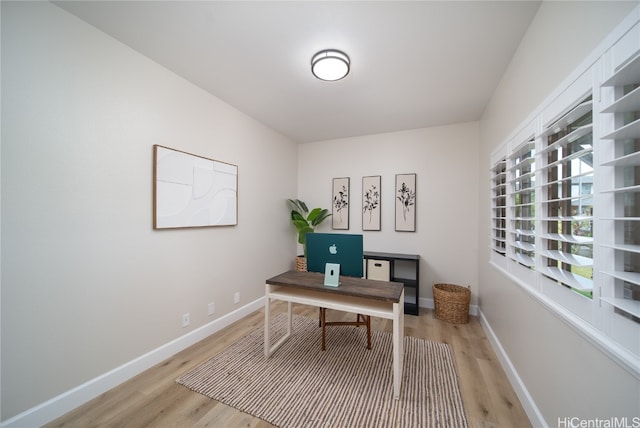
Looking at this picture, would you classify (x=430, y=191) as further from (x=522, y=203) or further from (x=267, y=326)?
(x=267, y=326)

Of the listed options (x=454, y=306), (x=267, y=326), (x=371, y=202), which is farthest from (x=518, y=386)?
(x=371, y=202)

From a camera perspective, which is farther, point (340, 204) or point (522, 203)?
point (340, 204)

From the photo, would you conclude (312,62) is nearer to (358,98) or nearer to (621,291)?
(358,98)

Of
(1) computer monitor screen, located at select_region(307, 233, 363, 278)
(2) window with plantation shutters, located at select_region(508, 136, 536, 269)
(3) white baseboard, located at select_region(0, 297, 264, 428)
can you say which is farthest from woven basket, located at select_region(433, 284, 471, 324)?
(3) white baseboard, located at select_region(0, 297, 264, 428)

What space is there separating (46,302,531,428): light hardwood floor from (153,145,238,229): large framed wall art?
4.15ft

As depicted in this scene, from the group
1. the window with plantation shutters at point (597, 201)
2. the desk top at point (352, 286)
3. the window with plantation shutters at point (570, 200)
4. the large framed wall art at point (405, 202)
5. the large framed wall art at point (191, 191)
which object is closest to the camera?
the window with plantation shutters at point (597, 201)

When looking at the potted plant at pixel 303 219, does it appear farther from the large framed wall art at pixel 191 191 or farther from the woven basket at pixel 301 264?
the large framed wall art at pixel 191 191

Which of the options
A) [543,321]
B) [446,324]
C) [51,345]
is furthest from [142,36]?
[446,324]

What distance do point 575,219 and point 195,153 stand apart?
2.96 meters

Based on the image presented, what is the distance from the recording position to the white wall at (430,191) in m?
3.38

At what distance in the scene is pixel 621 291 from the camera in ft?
2.97

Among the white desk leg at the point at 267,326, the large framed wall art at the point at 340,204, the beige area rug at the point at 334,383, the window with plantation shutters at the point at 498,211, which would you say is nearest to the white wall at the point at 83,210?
the beige area rug at the point at 334,383

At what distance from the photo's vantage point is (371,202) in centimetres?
391

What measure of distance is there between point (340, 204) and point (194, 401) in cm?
312
